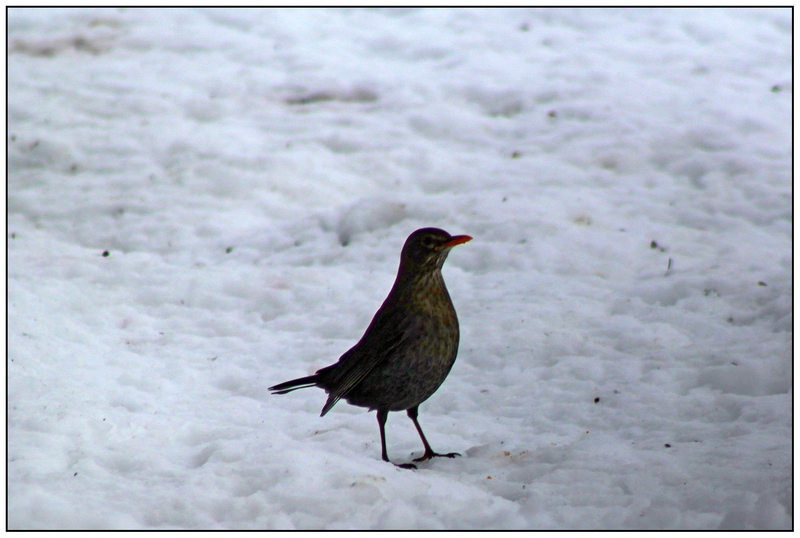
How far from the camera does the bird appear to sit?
154 inches

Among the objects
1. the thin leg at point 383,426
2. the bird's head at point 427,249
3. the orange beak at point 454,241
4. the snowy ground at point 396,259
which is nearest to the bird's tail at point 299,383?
the snowy ground at point 396,259

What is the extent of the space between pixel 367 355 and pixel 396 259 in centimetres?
275

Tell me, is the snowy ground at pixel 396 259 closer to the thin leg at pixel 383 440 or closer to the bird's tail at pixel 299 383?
the thin leg at pixel 383 440

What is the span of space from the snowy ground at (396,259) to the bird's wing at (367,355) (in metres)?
0.35

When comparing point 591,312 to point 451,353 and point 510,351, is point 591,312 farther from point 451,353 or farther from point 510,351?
point 451,353

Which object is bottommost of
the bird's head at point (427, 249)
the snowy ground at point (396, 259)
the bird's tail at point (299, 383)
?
the snowy ground at point (396, 259)

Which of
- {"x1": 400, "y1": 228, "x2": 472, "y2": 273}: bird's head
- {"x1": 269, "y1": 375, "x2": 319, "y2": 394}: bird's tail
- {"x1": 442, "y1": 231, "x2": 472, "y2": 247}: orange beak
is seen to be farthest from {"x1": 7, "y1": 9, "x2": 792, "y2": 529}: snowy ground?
{"x1": 442, "y1": 231, "x2": 472, "y2": 247}: orange beak

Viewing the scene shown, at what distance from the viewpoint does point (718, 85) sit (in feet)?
30.2

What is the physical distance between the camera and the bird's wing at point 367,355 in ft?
13.0

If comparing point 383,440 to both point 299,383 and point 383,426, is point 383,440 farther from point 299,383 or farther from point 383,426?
point 299,383

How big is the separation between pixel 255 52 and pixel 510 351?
6.63 metres

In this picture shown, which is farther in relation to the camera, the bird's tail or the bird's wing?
the bird's tail

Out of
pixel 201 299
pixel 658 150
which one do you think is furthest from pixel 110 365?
pixel 658 150

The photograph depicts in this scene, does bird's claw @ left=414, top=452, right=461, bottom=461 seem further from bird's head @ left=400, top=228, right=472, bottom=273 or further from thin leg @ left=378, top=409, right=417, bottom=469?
bird's head @ left=400, top=228, right=472, bottom=273
